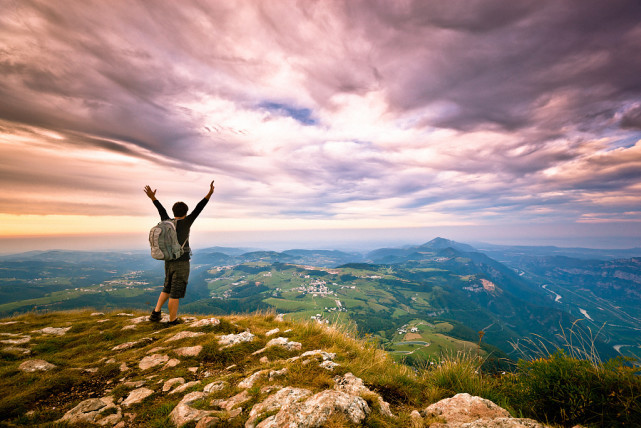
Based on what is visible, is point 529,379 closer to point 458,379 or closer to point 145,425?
point 458,379

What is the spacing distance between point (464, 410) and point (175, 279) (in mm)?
10193

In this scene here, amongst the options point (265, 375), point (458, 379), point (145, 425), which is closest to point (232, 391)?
point (265, 375)

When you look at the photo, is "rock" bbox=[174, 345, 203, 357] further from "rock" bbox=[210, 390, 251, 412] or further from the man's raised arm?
the man's raised arm

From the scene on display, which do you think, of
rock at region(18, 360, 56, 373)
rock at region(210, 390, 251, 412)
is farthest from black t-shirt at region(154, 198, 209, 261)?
rock at region(210, 390, 251, 412)

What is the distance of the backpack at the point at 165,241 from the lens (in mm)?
9047

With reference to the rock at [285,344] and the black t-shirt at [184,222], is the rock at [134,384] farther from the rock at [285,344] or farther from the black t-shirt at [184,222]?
the black t-shirt at [184,222]

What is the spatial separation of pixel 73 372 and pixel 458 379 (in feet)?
32.8

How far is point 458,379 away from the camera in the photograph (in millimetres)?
5570

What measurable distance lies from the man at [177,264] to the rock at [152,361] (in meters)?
2.68

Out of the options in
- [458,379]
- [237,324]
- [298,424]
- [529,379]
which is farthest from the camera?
[237,324]

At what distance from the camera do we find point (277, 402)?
13.8 feet

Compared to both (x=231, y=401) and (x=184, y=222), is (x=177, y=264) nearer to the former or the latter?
(x=184, y=222)

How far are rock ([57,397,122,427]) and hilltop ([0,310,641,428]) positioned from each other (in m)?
0.02

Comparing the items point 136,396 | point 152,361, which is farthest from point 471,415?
point 152,361
